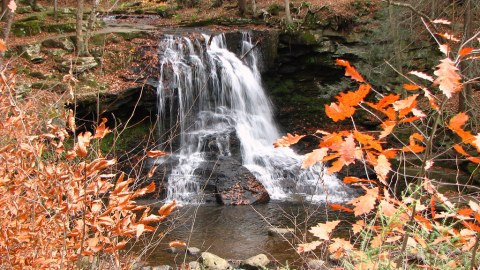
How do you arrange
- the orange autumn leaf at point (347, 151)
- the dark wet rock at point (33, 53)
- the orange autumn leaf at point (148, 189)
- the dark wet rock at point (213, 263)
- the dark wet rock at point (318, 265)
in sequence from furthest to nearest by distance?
the dark wet rock at point (33, 53) < the dark wet rock at point (213, 263) < the dark wet rock at point (318, 265) < the orange autumn leaf at point (148, 189) < the orange autumn leaf at point (347, 151)

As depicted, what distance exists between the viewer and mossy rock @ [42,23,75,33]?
14.1 m

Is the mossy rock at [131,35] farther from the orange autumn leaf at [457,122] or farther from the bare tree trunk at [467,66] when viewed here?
the orange autumn leaf at [457,122]

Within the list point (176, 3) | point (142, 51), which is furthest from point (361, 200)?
point (176, 3)

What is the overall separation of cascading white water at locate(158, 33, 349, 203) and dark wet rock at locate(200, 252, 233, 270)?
13.2ft

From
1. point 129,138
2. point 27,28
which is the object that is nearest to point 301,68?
point 129,138

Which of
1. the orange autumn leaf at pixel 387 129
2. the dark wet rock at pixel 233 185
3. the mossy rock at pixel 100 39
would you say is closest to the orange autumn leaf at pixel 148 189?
the orange autumn leaf at pixel 387 129

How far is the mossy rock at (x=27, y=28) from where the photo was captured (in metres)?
13.6

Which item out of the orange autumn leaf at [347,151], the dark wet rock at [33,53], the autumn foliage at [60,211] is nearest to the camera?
the orange autumn leaf at [347,151]

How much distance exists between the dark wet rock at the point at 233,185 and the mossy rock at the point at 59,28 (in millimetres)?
7387

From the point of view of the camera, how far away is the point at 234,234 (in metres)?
7.93

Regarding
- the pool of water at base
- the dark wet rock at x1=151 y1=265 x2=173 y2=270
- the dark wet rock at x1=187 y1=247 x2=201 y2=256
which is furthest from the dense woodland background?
the dark wet rock at x1=187 y1=247 x2=201 y2=256

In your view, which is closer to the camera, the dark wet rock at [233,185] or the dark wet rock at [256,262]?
the dark wet rock at [256,262]

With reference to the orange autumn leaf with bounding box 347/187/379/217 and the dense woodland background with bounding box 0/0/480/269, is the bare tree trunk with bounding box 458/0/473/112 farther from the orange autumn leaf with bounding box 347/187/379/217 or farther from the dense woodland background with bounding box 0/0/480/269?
the orange autumn leaf with bounding box 347/187/379/217

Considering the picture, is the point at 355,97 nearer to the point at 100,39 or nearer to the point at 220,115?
the point at 220,115
